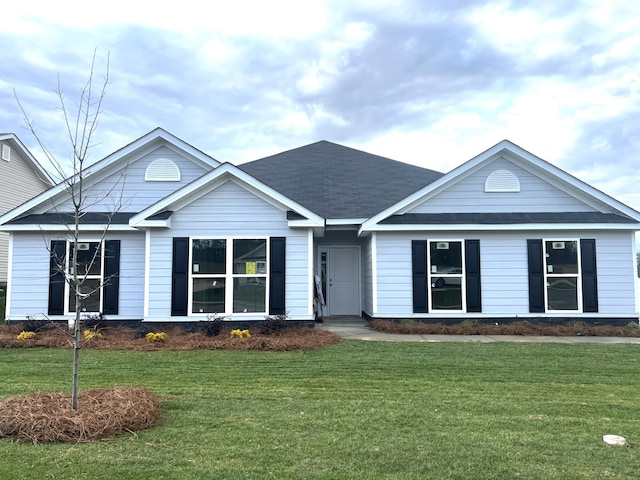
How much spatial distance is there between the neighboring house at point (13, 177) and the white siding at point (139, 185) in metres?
8.38

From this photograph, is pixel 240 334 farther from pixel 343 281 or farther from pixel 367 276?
pixel 343 281

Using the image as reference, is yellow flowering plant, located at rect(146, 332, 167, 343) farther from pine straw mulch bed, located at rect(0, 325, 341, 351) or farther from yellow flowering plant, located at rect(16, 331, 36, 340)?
yellow flowering plant, located at rect(16, 331, 36, 340)

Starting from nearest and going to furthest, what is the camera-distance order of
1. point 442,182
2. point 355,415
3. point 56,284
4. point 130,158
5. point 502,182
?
Answer: 1. point 355,415
2. point 56,284
3. point 442,182
4. point 502,182
5. point 130,158

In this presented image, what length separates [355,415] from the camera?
4820 millimetres

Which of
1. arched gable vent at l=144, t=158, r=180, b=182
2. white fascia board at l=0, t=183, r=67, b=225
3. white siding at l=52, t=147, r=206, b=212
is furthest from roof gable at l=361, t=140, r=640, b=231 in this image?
white fascia board at l=0, t=183, r=67, b=225

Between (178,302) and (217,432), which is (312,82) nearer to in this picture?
(178,302)

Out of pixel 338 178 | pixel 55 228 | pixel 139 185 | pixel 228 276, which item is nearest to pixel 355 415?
pixel 228 276

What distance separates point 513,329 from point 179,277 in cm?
792

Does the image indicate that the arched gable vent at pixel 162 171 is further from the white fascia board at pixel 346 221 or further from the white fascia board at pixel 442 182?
the white fascia board at pixel 442 182

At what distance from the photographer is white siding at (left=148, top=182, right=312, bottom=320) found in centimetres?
1076

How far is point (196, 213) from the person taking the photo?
35.8ft

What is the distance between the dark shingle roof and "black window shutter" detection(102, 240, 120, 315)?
4544 millimetres

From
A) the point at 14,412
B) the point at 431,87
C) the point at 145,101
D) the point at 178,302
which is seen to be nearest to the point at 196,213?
the point at 178,302

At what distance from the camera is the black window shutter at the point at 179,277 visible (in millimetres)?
10625
